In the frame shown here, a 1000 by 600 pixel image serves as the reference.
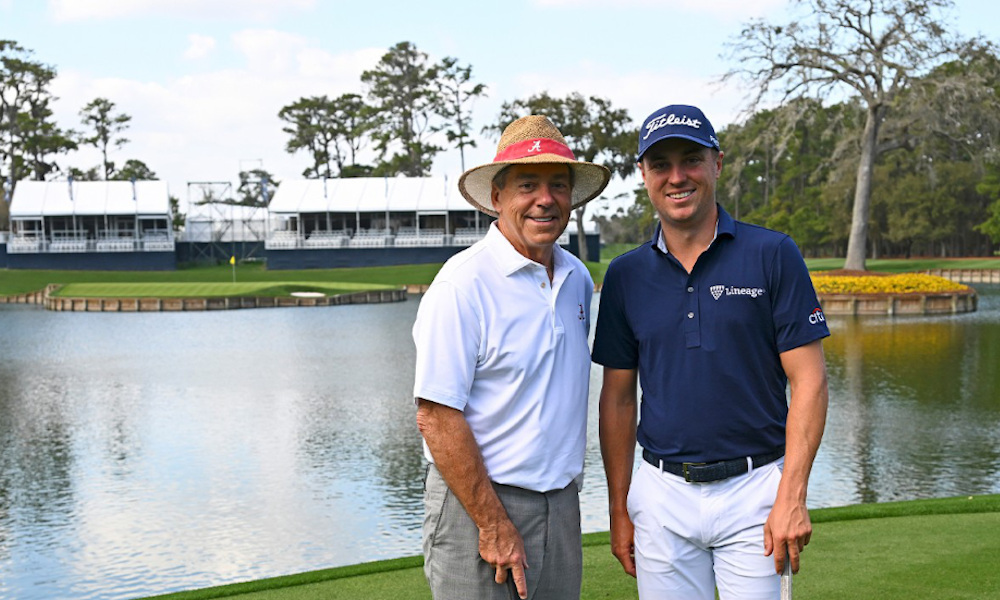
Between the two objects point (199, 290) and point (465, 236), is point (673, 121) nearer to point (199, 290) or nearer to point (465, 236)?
point (199, 290)

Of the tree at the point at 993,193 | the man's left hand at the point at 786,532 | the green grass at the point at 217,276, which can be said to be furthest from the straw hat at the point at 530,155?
the tree at the point at 993,193

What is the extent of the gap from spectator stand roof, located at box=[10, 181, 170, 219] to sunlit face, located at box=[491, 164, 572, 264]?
64061 mm

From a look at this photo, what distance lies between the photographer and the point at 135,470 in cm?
1112

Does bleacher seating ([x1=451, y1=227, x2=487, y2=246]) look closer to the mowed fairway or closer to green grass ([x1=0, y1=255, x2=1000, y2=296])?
green grass ([x1=0, y1=255, x2=1000, y2=296])

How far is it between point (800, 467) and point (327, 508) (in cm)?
652

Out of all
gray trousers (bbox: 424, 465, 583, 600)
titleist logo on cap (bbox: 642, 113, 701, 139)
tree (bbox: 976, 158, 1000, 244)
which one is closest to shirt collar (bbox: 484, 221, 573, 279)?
titleist logo on cap (bbox: 642, 113, 701, 139)

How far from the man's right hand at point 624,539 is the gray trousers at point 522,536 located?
0.21 meters

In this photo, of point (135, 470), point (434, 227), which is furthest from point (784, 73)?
point (434, 227)

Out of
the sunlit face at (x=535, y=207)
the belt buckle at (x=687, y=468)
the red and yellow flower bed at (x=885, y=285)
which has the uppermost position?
the sunlit face at (x=535, y=207)

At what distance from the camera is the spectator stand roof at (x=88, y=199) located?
63594mm

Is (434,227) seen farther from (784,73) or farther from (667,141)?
(667,141)

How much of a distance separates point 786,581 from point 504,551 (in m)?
0.83

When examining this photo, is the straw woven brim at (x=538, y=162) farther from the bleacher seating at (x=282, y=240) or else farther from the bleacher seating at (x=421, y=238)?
the bleacher seating at (x=282, y=240)

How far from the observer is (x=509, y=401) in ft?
10.8
